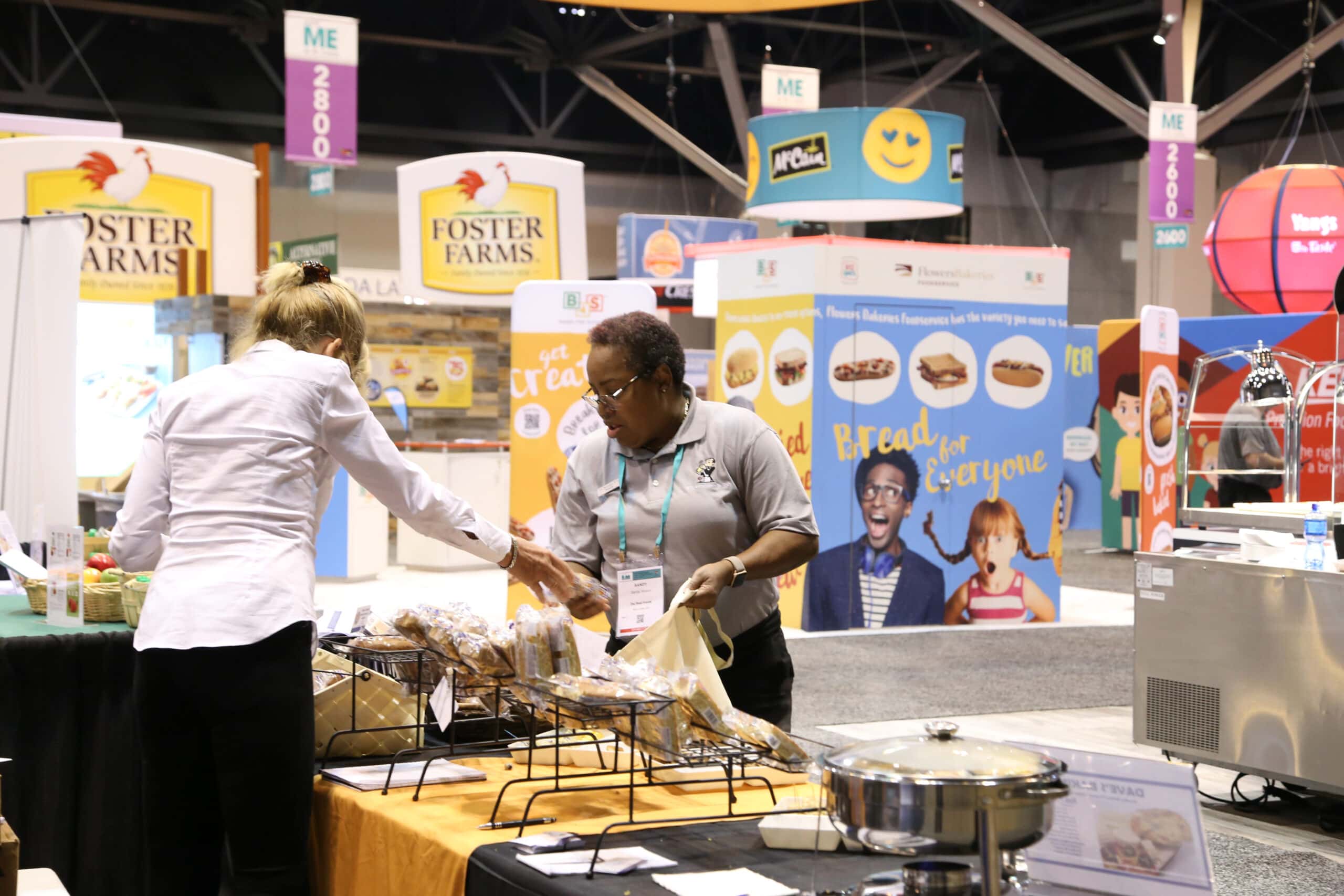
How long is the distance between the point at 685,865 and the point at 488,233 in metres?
8.35

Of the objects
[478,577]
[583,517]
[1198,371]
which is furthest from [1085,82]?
[583,517]

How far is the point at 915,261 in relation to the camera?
9477mm

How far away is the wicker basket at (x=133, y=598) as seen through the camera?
10.8 ft

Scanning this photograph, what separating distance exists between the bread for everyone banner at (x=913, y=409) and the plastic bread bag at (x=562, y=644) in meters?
6.92

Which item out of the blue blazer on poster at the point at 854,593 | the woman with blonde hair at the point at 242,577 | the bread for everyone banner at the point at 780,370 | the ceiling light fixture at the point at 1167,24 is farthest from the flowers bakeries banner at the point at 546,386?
the ceiling light fixture at the point at 1167,24

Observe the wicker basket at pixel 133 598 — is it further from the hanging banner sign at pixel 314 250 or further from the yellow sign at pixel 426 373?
the yellow sign at pixel 426 373

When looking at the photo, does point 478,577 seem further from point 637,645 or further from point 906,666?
point 637,645

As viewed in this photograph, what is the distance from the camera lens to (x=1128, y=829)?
1519mm

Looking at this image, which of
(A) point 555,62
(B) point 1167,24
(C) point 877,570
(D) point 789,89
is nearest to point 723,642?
(C) point 877,570

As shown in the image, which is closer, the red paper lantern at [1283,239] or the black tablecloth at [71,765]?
the black tablecloth at [71,765]

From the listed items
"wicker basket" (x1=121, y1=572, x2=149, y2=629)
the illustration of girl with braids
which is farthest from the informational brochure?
the illustration of girl with braids

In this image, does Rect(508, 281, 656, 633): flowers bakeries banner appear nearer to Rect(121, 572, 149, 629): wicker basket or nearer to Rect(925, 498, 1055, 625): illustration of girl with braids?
Rect(925, 498, 1055, 625): illustration of girl with braids

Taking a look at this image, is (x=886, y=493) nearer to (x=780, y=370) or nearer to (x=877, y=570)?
(x=877, y=570)

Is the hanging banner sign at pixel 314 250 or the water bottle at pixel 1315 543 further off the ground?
the hanging banner sign at pixel 314 250
